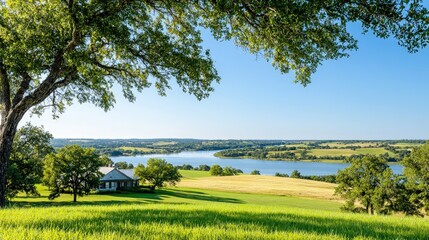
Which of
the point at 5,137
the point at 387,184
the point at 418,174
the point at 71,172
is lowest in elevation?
the point at 387,184

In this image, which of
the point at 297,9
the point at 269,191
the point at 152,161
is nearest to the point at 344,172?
the point at 269,191

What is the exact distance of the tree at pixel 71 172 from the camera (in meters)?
56.8

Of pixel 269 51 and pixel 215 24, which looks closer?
pixel 215 24

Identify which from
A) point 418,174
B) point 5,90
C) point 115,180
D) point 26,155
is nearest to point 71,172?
point 26,155

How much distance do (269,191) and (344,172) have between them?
100 feet

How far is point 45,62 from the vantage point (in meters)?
11.4

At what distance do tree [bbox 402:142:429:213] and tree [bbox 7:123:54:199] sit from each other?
48884 mm

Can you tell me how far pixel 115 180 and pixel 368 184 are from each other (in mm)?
68112

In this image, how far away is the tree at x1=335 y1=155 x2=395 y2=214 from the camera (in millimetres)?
46094

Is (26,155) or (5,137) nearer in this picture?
(5,137)

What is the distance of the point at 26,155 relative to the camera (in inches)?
1566

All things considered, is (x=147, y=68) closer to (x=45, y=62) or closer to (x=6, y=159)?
(x=45, y=62)

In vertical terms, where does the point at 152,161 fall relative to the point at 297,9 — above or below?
below

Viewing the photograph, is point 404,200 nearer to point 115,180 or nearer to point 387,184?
point 387,184
